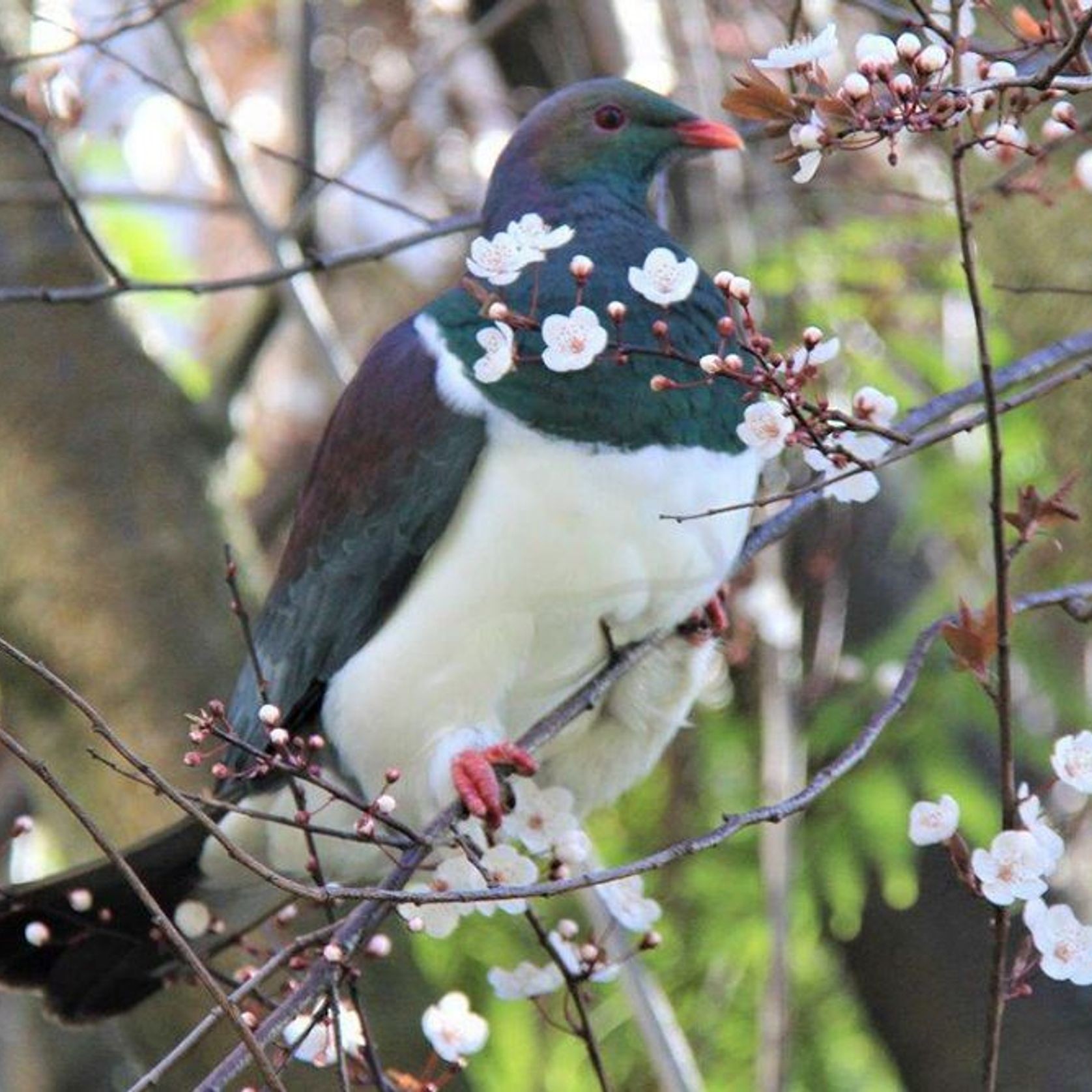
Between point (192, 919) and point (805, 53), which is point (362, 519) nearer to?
point (192, 919)

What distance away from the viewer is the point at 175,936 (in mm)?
1710

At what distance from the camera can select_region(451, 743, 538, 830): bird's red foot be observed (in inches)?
96.4

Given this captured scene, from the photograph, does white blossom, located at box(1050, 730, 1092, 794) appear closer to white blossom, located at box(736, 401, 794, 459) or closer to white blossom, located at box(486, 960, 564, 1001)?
white blossom, located at box(736, 401, 794, 459)

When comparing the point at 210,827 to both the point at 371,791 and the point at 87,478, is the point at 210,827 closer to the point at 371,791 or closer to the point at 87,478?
the point at 371,791

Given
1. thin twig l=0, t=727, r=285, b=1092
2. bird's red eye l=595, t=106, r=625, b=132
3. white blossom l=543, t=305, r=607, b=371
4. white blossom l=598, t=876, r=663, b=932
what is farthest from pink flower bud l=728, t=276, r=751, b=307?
bird's red eye l=595, t=106, r=625, b=132

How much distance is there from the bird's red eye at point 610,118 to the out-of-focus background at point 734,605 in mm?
313

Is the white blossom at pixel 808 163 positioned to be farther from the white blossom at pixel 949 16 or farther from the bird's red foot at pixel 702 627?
the bird's red foot at pixel 702 627

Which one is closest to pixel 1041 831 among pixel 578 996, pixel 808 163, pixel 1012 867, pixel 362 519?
pixel 1012 867

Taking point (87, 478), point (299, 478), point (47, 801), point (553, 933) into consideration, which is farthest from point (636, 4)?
point (553, 933)

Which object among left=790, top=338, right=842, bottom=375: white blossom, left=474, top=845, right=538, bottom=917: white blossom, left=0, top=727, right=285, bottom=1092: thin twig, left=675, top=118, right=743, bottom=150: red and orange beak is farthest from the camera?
left=675, top=118, right=743, bottom=150: red and orange beak

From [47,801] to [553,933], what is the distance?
1.28m

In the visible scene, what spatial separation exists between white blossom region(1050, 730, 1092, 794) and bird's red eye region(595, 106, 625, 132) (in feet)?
4.36

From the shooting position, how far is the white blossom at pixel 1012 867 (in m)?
1.86

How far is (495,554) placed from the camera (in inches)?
106
